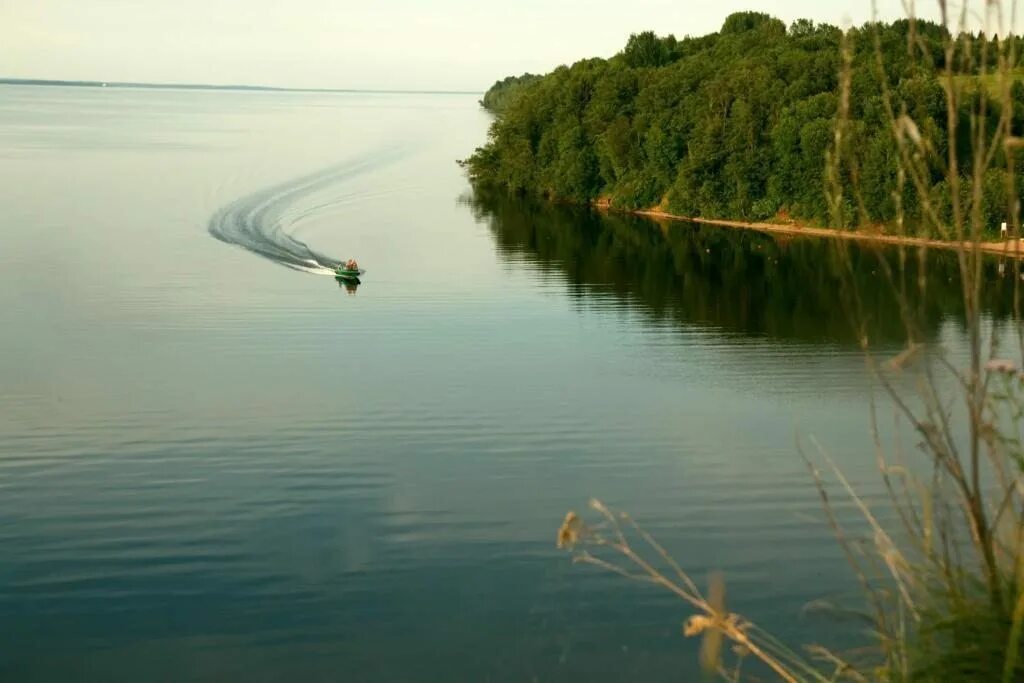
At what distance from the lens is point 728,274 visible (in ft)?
148

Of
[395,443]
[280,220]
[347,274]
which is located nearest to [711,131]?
[280,220]

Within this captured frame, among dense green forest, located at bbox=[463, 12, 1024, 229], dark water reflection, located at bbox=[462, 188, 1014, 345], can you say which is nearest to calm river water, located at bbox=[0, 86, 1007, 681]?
dark water reflection, located at bbox=[462, 188, 1014, 345]

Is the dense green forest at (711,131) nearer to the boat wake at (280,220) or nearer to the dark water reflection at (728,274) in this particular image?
the dark water reflection at (728,274)

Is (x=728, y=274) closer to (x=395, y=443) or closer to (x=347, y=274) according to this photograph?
(x=347, y=274)

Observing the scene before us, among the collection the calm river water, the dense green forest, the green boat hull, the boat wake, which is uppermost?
the dense green forest

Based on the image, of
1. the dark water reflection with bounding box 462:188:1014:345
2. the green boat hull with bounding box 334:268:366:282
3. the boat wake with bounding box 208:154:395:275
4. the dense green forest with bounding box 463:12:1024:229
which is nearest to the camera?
the dark water reflection with bounding box 462:188:1014:345

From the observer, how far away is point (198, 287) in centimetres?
3844

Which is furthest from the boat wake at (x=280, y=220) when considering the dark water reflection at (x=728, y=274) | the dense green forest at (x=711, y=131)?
the dense green forest at (x=711, y=131)

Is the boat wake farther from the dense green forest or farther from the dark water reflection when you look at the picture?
the dense green forest

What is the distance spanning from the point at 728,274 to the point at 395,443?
80.1ft

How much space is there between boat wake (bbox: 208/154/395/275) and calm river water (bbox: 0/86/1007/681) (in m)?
0.28

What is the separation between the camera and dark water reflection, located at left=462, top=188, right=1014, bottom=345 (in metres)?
36.3

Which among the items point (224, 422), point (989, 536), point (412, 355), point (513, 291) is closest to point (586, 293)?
point (513, 291)

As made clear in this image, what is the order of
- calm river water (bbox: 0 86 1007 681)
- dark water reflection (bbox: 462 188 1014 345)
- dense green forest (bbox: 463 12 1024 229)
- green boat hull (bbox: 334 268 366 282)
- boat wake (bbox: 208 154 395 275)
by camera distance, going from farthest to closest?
dense green forest (bbox: 463 12 1024 229) → boat wake (bbox: 208 154 395 275) → green boat hull (bbox: 334 268 366 282) → dark water reflection (bbox: 462 188 1014 345) → calm river water (bbox: 0 86 1007 681)
